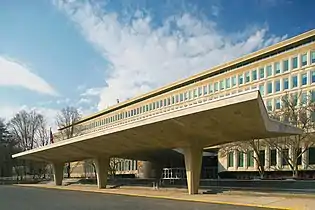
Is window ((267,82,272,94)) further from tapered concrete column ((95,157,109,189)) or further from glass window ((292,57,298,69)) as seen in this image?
tapered concrete column ((95,157,109,189))

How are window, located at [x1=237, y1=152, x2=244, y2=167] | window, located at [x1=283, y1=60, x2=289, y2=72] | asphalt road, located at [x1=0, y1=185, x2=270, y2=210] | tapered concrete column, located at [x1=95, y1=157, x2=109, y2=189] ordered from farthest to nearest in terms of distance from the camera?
window, located at [x1=237, y1=152, x2=244, y2=167] → window, located at [x1=283, y1=60, x2=289, y2=72] → tapered concrete column, located at [x1=95, y1=157, x2=109, y2=189] → asphalt road, located at [x1=0, y1=185, x2=270, y2=210]

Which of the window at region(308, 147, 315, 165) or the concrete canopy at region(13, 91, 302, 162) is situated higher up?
the concrete canopy at region(13, 91, 302, 162)

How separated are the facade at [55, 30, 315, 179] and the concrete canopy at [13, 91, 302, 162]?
110ft

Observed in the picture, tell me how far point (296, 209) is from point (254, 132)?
1184 centimetres

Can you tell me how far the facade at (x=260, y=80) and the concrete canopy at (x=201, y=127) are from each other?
3347 cm

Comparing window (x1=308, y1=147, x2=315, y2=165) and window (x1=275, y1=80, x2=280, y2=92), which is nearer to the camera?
window (x1=308, y1=147, x2=315, y2=165)

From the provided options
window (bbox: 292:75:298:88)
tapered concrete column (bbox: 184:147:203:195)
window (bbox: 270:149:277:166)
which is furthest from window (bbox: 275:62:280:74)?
tapered concrete column (bbox: 184:147:203:195)

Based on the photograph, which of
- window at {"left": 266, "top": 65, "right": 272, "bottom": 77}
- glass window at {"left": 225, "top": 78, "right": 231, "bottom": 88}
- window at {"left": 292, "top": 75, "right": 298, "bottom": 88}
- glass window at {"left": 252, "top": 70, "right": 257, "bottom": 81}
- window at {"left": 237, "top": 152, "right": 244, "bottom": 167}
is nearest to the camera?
window at {"left": 292, "top": 75, "right": 298, "bottom": 88}

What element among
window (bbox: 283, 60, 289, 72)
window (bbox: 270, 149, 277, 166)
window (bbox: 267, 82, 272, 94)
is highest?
window (bbox: 283, 60, 289, 72)

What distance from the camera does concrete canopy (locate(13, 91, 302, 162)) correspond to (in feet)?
82.3

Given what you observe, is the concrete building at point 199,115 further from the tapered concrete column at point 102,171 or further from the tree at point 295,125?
the tree at point 295,125

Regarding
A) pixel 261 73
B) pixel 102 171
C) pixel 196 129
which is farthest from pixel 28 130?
pixel 196 129

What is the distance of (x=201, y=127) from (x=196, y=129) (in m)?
0.91

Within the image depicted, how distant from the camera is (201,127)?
100 ft
